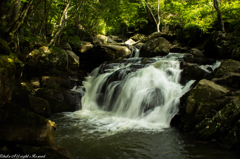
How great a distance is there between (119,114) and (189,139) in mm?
3582

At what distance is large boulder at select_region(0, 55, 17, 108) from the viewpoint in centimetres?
346

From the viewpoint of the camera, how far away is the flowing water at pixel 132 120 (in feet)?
13.0

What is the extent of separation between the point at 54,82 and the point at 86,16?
466 inches

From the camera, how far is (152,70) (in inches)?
386

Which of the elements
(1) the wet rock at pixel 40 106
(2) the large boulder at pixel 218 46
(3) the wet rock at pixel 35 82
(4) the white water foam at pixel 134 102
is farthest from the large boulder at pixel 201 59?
(3) the wet rock at pixel 35 82

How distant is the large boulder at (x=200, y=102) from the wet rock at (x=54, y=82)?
6.89 metres

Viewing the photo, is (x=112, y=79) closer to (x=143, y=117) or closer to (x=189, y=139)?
(x=143, y=117)

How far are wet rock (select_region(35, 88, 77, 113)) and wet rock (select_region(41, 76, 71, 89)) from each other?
884mm

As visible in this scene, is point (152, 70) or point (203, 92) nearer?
point (203, 92)

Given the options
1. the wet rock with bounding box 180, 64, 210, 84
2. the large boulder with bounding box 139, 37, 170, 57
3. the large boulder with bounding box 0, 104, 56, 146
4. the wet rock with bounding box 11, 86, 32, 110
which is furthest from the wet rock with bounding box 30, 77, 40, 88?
the large boulder with bounding box 139, 37, 170, 57

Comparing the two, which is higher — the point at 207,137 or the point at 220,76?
the point at 220,76

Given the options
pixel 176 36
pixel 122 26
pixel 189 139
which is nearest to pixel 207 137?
pixel 189 139

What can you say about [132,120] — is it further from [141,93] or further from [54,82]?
[54,82]

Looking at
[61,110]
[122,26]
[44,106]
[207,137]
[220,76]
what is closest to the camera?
[207,137]
